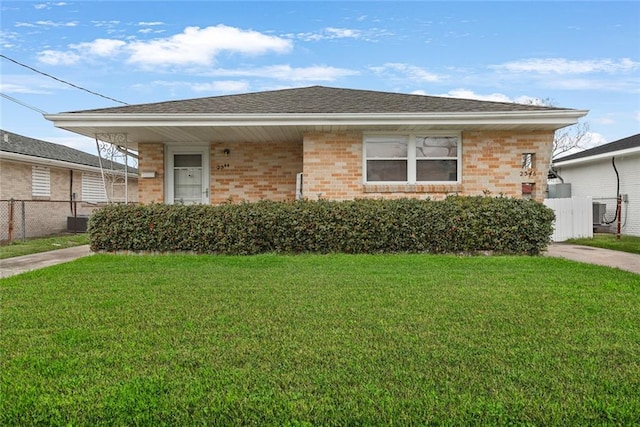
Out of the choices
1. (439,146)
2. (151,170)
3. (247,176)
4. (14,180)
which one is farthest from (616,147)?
(14,180)

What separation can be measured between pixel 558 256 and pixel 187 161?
365 inches

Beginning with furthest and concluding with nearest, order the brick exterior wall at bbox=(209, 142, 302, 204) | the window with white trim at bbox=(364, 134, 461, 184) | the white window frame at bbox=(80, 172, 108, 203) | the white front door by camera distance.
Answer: the white window frame at bbox=(80, 172, 108, 203) → the white front door → the brick exterior wall at bbox=(209, 142, 302, 204) → the window with white trim at bbox=(364, 134, 461, 184)

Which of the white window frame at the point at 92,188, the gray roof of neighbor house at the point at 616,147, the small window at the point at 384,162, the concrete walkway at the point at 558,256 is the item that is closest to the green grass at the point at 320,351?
the concrete walkway at the point at 558,256

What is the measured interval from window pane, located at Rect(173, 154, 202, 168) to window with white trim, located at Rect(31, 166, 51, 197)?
7588mm

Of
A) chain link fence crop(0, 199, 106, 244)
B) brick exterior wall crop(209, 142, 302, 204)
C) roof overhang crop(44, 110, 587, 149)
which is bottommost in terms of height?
chain link fence crop(0, 199, 106, 244)

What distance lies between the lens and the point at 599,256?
899cm

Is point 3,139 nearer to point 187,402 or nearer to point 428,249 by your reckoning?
point 428,249

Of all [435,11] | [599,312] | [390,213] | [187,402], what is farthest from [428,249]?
[187,402]

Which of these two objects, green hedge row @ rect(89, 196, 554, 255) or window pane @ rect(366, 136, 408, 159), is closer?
green hedge row @ rect(89, 196, 554, 255)

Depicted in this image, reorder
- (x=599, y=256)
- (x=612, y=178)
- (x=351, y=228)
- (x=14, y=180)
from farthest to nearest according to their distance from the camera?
1. (x=612, y=178)
2. (x=14, y=180)
3. (x=599, y=256)
4. (x=351, y=228)

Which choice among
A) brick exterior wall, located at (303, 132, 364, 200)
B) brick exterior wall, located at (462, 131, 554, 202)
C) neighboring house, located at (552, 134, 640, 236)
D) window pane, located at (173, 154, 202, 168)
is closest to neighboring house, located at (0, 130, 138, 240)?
window pane, located at (173, 154, 202, 168)

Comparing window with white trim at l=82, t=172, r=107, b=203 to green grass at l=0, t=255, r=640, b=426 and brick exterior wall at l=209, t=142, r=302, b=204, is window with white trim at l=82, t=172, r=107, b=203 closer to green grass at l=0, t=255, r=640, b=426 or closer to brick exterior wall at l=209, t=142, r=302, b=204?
brick exterior wall at l=209, t=142, r=302, b=204

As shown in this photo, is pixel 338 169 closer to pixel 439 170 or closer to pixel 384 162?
pixel 384 162

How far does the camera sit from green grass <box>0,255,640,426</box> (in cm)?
232
